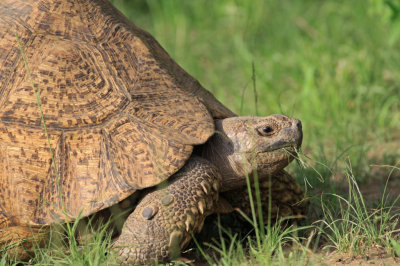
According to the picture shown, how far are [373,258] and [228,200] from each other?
1045 millimetres

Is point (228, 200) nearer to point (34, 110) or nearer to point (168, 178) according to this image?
point (168, 178)

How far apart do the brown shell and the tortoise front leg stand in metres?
0.09

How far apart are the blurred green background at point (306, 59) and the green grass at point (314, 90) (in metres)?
0.02

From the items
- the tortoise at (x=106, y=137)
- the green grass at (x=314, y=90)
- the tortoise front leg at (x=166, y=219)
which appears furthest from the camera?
the green grass at (x=314, y=90)

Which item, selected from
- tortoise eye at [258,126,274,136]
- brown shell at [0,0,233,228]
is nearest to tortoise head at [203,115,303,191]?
tortoise eye at [258,126,274,136]

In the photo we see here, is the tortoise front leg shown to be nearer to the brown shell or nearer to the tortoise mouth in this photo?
the brown shell

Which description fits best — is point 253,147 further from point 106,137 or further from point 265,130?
point 106,137

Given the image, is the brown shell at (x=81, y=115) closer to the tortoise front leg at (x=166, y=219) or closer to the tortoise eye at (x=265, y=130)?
the tortoise front leg at (x=166, y=219)

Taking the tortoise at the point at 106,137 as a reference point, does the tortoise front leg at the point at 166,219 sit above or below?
below

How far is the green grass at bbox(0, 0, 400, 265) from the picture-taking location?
328cm

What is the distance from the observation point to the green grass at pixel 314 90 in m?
3.28

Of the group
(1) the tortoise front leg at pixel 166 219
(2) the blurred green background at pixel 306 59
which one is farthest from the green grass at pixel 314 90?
(1) the tortoise front leg at pixel 166 219

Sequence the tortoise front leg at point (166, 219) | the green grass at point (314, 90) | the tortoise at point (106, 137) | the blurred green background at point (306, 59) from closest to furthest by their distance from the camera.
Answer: the tortoise front leg at point (166, 219) → the tortoise at point (106, 137) → the green grass at point (314, 90) → the blurred green background at point (306, 59)

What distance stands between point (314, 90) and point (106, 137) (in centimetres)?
348
